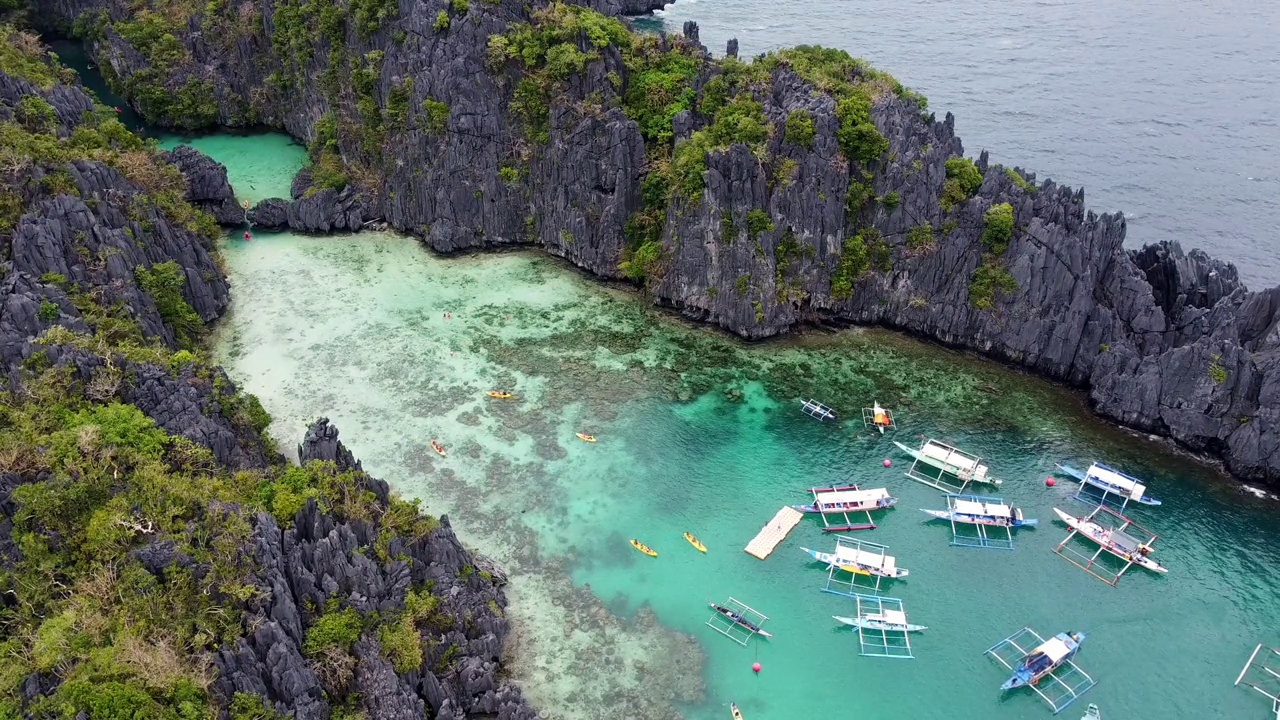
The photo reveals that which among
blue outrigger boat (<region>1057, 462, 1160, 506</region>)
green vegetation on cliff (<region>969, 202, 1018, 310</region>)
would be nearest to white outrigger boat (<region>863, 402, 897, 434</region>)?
green vegetation on cliff (<region>969, 202, 1018, 310</region>)

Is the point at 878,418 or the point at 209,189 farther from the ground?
the point at 209,189

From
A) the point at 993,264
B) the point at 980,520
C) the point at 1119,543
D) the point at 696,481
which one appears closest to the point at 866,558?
the point at 980,520

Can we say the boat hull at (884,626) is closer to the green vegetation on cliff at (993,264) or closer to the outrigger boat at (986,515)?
the outrigger boat at (986,515)

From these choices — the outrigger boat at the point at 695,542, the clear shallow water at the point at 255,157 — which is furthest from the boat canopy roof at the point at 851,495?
the clear shallow water at the point at 255,157

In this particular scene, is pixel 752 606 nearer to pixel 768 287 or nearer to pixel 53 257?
pixel 768 287

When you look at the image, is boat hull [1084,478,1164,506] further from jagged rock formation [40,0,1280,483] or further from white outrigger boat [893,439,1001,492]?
jagged rock formation [40,0,1280,483]

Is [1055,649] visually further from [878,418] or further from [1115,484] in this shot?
[878,418]

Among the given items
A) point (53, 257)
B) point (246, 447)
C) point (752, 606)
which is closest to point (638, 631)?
point (752, 606)
